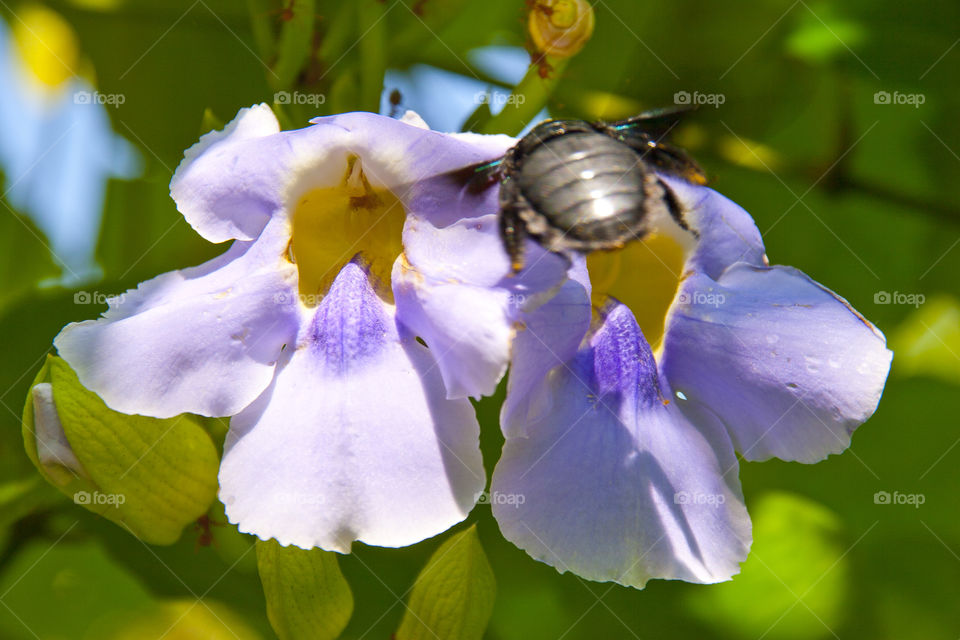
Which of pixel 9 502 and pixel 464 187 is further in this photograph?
pixel 9 502

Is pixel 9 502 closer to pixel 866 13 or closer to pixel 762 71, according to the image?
pixel 762 71

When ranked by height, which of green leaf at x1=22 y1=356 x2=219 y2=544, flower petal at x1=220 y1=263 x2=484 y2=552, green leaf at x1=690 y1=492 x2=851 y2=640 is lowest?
green leaf at x1=690 y1=492 x2=851 y2=640

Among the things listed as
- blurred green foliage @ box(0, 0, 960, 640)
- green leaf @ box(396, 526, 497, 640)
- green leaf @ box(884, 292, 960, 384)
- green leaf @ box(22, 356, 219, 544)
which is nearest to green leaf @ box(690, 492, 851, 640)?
blurred green foliage @ box(0, 0, 960, 640)

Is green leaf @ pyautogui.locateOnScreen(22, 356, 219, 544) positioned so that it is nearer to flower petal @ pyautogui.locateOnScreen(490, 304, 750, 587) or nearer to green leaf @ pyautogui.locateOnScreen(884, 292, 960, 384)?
flower petal @ pyautogui.locateOnScreen(490, 304, 750, 587)

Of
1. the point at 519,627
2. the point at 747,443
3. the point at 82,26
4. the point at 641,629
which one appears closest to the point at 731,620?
the point at 641,629

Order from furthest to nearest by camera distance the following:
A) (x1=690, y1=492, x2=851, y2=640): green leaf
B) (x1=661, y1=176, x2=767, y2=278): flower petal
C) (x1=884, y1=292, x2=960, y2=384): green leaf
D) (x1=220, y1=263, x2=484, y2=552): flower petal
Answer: (x1=884, y1=292, x2=960, y2=384): green leaf → (x1=690, y1=492, x2=851, y2=640): green leaf → (x1=661, y1=176, x2=767, y2=278): flower petal → (x1=220, y1=263, x2=484, y2=552): flower petal

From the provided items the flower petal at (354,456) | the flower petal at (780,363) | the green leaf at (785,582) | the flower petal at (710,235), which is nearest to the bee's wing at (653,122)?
the flower petal at (710,235)

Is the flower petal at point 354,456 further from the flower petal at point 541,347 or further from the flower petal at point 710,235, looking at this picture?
the flower petal at point 710,235
